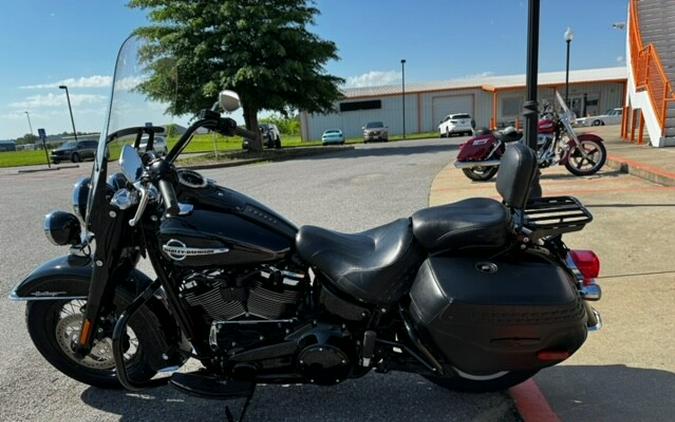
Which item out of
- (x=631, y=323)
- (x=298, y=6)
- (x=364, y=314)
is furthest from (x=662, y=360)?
(x=298, y=6)

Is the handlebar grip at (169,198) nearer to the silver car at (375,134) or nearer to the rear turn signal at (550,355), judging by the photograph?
the rear turn signal at (550,355)

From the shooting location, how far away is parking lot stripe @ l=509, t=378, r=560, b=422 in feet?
7.46

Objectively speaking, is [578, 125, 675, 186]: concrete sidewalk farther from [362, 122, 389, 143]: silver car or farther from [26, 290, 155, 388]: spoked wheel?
[362, 122, 389, 143]: silver car

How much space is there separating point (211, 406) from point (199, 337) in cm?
49

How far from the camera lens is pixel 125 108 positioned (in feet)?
8.31

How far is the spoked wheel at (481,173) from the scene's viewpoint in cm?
897

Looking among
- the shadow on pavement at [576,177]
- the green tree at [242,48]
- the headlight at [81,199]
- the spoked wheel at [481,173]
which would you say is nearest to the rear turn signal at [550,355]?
the headlight at [81,199]

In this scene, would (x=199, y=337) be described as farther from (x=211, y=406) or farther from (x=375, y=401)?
(x=375, y=401)

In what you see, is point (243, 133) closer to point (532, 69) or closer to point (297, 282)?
point (297, 282)

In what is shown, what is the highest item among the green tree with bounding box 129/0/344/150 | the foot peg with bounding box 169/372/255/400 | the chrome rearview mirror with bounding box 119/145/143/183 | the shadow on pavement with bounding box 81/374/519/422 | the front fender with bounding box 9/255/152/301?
the green tree with bounding box 129/0/344/150

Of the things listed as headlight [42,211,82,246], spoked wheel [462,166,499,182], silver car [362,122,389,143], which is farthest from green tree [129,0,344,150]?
headlight [42,211,82,246]

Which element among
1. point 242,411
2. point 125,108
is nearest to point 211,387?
point 242,411

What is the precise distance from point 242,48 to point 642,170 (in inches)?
628

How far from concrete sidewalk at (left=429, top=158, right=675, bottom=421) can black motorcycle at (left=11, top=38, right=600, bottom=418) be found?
375 mm
